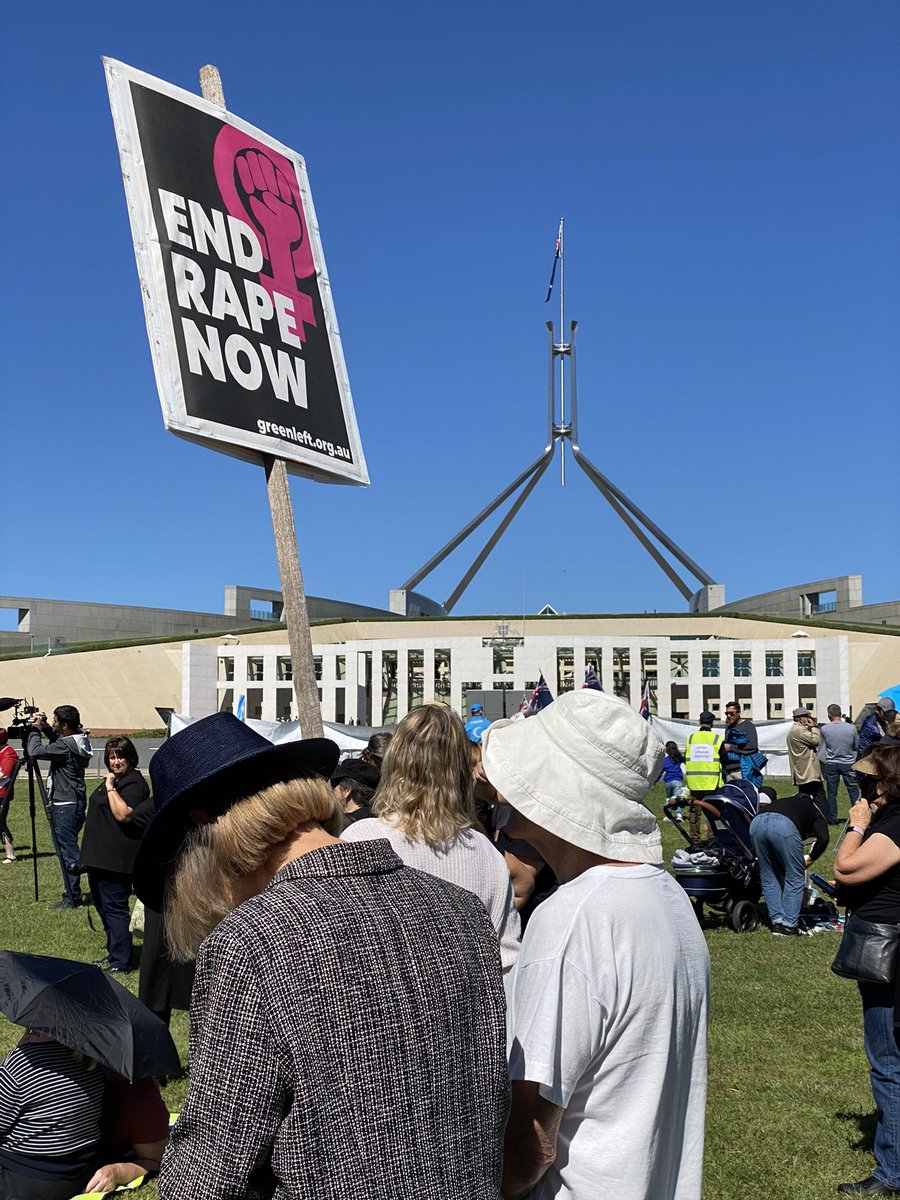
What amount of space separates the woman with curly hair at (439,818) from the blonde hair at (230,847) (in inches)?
57.1

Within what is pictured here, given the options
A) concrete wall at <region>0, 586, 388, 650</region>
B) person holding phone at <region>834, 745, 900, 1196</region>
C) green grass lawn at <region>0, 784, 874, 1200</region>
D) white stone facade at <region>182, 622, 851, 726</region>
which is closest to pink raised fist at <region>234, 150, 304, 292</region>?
person holding phone at <region>834, 745, 900, 1196</region>

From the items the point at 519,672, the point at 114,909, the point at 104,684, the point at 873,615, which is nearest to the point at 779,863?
the point at 114,909

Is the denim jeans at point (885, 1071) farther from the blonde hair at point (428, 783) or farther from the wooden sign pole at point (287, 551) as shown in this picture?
the wooden sign pole at point (287, 551)

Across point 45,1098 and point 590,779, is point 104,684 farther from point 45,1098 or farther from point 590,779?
point 590,779

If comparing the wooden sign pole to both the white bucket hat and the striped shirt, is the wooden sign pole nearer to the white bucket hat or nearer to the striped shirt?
the striped shirt

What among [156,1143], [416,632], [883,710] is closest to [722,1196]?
[156,1143]

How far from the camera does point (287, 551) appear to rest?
17.0 ft

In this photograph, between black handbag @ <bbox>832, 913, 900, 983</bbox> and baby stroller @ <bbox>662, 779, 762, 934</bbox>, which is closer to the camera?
black handbag @ <bbox>832, 913, 900, 983</bbox>

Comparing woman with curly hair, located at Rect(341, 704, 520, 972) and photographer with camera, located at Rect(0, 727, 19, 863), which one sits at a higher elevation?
woman with curly hair, located at Rect(341, 704, 520, 972)

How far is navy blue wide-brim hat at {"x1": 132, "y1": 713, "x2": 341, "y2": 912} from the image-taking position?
1559mm

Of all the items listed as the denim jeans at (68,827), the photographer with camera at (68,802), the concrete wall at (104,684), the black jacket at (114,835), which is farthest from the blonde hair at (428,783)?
the concrete wall at (104,684)

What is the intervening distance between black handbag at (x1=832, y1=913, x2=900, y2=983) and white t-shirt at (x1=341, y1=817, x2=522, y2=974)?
138cm

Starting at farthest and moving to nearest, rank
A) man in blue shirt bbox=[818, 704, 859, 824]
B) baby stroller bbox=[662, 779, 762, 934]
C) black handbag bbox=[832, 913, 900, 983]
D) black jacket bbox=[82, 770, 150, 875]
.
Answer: man in blue shirt bbox=[818, 704, 859, 824] → baby stroller bbox=[662, 779, 762, 934] → black jacket bbox=[82, 770, 150, 875] → black handbag bbox=[832, 913, 900, 983]

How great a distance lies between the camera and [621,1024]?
5.51 feet
